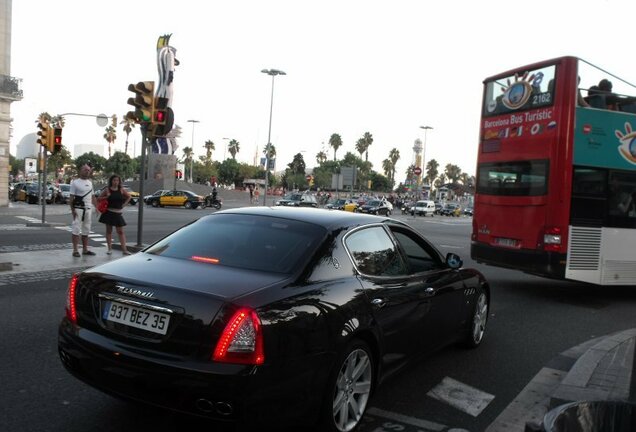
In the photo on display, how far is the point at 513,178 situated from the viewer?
9.50 m

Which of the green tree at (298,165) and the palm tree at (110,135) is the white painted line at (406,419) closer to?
the palm tree at (110,135)

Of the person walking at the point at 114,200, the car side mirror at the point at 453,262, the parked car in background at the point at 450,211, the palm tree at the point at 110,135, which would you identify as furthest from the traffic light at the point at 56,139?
the palm tree at the point at 110,135

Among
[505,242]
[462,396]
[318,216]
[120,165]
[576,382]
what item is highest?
[120,165]

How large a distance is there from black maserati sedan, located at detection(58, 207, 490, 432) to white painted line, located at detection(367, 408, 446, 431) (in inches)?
11.8

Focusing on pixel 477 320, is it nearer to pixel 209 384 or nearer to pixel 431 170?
pixel 209 384

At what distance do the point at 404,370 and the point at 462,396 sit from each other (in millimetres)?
567

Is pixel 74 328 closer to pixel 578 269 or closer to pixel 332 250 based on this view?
pixel 332 250

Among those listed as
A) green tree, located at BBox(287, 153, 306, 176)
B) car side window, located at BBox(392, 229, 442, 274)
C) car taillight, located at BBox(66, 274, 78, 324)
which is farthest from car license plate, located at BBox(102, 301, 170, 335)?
green tree, located at BBox(287, 153, 306, 176)

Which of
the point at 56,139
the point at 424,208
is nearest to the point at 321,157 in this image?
the point at 424,208

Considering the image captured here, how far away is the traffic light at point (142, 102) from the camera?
12.0m

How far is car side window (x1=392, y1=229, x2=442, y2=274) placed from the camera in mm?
4695

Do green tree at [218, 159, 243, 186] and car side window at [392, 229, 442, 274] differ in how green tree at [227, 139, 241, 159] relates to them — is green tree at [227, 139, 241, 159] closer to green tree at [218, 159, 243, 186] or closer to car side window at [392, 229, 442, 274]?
green tree at [218, 159, 243, 186]

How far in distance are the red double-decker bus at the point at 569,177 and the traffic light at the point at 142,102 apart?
7.50 metres

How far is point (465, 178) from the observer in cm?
18175
